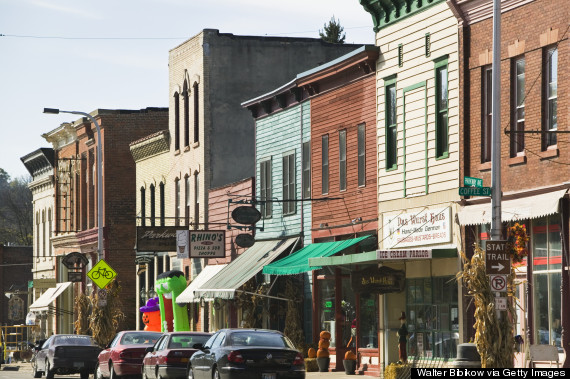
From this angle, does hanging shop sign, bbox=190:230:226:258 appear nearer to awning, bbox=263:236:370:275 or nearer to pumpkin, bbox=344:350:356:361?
awning, bbox=263:236:370:275

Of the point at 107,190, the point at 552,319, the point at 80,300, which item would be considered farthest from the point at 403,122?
the point at 107,190

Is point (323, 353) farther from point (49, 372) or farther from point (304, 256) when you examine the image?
point (49, 372)

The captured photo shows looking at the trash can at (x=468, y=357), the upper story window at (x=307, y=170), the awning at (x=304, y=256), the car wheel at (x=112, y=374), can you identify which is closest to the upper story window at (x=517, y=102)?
the trash can at (x=468, y=357)

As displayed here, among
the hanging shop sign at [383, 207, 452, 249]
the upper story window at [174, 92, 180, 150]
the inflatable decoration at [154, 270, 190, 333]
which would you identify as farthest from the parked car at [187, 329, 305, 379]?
the upper story window at [174, 92, 180, 150]

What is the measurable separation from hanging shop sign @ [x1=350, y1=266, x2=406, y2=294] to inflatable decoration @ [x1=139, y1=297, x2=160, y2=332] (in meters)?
22.1

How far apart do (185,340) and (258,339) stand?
4.35 meters

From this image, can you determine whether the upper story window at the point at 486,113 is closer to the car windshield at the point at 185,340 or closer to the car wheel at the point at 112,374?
the car windshield at the point at 185,340

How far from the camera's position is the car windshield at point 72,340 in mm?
→ 37438

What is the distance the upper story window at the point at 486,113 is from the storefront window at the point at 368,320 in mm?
7382

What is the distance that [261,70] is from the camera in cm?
4894

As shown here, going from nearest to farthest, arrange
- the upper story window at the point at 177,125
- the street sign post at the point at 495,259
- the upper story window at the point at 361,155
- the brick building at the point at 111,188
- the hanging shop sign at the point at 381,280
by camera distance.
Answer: the street sign post at the point at 495,259, the hanging shop sign at the point at 381,280, the upper story window at the point at 361,155, the upper story window at the point at 177,125, the brick building at the point at 111,188

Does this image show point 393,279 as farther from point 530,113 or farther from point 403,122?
point 530,113

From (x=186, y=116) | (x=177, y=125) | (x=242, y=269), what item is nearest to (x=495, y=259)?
(x=242, y=269)

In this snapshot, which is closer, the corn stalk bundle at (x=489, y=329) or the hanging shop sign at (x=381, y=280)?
the corn stalk bundle at (x=489, y=329)
